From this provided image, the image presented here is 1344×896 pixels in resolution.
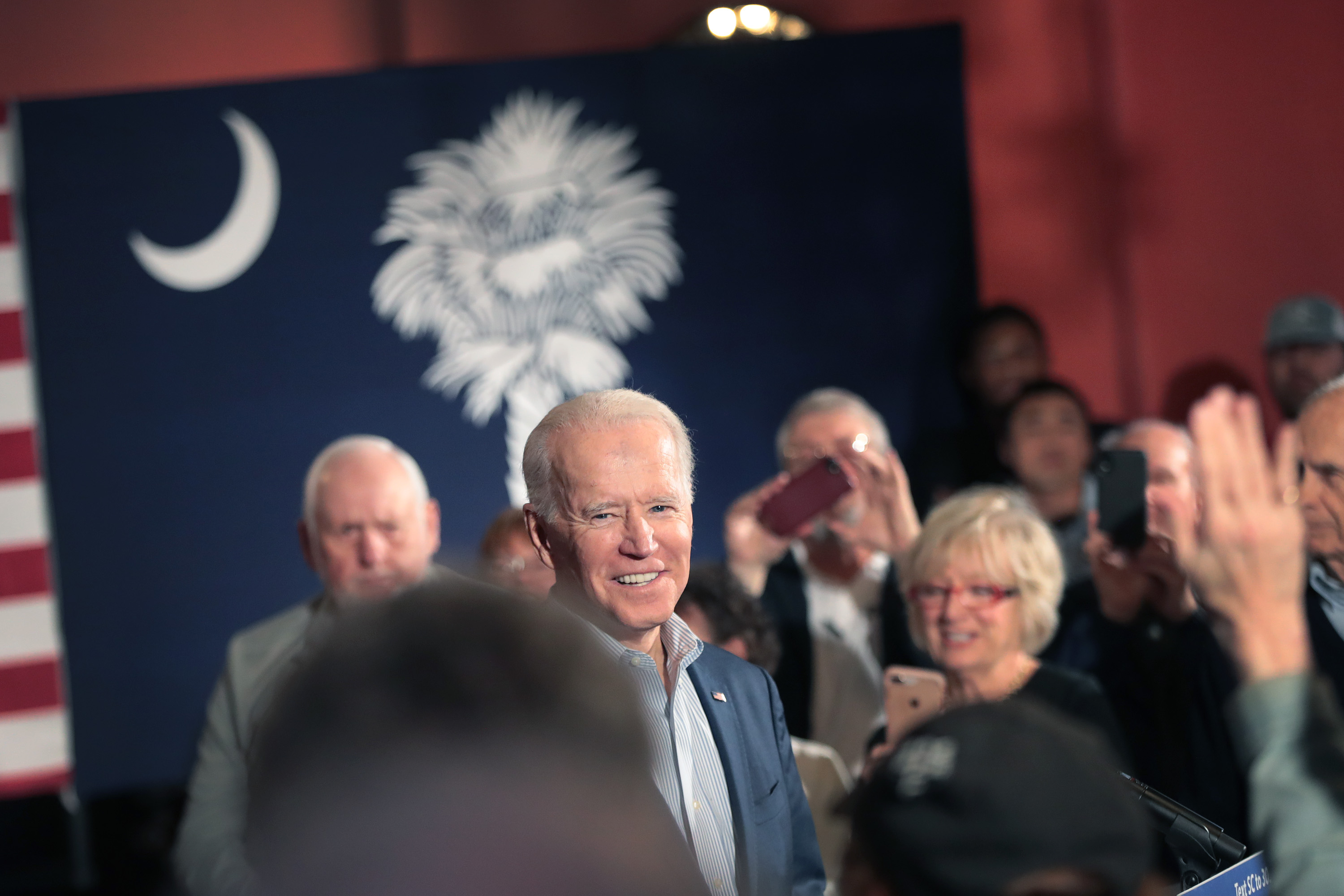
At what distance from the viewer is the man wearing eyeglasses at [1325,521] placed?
1441mm

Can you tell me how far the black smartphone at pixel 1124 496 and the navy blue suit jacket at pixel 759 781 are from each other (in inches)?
35.0

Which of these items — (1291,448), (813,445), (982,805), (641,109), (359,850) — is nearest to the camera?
(359,850)

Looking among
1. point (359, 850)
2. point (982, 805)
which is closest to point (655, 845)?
point (359, 850)

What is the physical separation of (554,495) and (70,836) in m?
2.55

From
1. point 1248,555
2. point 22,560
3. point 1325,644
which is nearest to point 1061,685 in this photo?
point 1325,644

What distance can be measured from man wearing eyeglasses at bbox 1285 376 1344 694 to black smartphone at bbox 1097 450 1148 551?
1.86 ft

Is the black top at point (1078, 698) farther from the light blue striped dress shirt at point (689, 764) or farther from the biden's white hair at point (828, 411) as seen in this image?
the biden's white hair at point (828, 411)

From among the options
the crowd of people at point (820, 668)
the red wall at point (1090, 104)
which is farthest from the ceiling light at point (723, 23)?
the crowd of people at point (820, 668)

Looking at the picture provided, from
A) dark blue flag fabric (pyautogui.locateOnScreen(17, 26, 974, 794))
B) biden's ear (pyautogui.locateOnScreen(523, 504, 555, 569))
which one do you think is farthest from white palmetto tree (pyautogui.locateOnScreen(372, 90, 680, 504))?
biden's ear (pyautogui.locateOnScreen(523, 504, 555, 569))

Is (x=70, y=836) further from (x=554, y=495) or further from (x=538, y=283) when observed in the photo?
(x=554, y=495)

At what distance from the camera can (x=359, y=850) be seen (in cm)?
50

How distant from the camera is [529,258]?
363 cm

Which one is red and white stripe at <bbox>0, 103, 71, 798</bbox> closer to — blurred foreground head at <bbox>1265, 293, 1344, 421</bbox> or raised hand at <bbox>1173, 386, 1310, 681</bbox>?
raised hand at <bbox>1173, 386, 1310, 681</bbox>

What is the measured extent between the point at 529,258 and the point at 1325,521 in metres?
2.57
